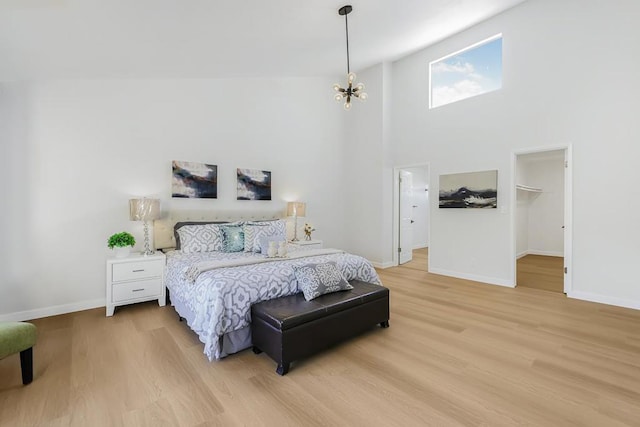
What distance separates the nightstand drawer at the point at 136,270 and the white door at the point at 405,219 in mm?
4567

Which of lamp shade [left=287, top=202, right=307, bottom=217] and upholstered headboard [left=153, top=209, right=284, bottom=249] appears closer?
upholstered headboard [left=153, top=209, right=284, bottom=249]

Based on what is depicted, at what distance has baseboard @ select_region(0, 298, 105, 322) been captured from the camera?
3.10 metres

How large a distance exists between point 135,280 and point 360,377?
2.89 m

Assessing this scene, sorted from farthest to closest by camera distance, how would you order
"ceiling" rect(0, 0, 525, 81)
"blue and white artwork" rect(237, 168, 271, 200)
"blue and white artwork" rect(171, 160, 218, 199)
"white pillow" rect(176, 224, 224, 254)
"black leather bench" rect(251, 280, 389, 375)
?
"blue and white artwork" rect(237, 168, 271, 200) → "blue and white artwork" rect(171, 160, 218, 199) → "white pillow" rect(176, 224, 224, 254) → "ceiling" rect(0, 0, 525, 81) → "black leather bench" rect(251, 280, 389, 375)

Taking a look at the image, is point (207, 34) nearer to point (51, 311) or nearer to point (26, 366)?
point (26, 366)

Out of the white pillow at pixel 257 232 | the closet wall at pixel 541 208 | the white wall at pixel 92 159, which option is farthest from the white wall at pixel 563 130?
the white wall at pixel 92 159

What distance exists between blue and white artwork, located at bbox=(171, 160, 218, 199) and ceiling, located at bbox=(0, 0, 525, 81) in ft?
4.22

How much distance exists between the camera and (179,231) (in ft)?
12.6

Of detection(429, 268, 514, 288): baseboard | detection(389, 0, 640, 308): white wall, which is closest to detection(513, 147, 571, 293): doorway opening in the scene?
detection(429, 268, 514, 288): baseboard

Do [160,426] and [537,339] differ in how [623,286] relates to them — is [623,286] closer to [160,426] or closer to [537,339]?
[537,339]

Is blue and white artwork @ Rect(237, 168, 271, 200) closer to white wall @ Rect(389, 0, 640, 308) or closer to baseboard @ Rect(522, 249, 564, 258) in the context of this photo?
white wall @ Rect(389, 0, 640, 308)

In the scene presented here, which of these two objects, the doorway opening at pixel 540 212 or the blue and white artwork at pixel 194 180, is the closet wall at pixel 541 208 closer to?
the doorway opening at pixel 540 212

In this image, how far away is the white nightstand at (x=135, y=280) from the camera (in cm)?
328

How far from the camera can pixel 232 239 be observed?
3.81 meters
